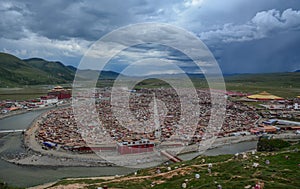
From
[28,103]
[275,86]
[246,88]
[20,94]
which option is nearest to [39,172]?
[28,103]

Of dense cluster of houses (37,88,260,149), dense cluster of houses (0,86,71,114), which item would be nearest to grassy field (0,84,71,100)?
dense cluster of houses (0,86,71,114)

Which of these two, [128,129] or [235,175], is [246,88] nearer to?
[128,129]

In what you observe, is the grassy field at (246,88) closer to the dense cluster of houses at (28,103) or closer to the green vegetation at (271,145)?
the dense cluster of houses at (28,103)

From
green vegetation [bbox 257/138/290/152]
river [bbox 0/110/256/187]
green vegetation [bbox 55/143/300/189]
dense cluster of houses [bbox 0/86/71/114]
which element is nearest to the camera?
green vegetation [bbox 55/143/300/189]

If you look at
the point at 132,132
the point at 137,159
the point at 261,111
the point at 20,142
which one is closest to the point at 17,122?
the point at 20,142

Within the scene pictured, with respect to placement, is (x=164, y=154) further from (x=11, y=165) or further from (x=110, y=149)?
(x=11, y=165)

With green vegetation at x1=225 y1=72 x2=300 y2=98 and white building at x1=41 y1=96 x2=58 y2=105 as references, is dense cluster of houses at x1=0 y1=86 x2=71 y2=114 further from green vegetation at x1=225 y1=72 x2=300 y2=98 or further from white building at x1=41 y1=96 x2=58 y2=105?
green vegetation at x1=225 y1=72 x2=300 y2=98

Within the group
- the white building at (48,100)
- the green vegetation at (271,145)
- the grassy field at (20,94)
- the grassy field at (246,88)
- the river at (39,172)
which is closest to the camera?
the river at (39,172)

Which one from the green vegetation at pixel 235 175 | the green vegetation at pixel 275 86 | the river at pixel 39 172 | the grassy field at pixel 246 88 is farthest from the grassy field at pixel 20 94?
the green vegetation at pixel 235 175

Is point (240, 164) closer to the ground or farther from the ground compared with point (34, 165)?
farther from the ground

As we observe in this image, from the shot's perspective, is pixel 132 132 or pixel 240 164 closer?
pixel 240 164

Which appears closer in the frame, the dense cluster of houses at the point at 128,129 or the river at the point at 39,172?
the river at the point at 39,172
